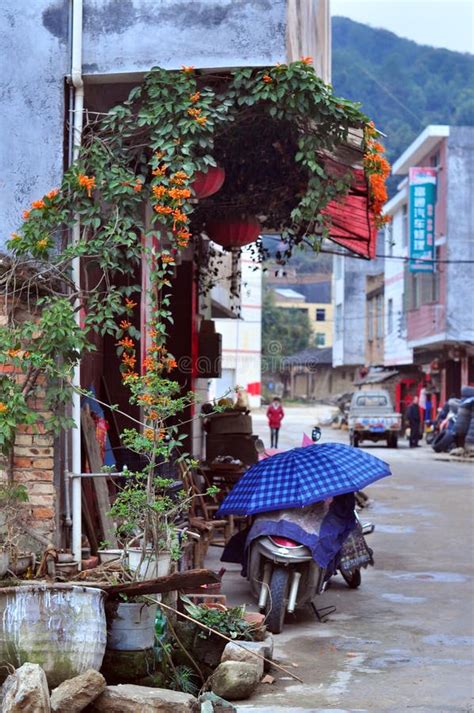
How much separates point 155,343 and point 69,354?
0.61 meters

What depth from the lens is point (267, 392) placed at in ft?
212

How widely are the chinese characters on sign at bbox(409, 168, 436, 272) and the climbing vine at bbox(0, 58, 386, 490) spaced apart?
1015 inches

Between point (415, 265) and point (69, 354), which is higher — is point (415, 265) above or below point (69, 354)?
above

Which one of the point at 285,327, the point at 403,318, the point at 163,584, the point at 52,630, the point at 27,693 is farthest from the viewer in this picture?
the point at 285,327

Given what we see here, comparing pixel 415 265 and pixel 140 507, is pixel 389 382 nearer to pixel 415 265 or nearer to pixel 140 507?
pixel 415 265

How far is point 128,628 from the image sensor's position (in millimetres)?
6027

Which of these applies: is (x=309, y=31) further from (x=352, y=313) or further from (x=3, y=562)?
(x=352, y=313)

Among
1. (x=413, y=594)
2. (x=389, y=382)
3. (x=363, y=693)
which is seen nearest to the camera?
(x=363, y=693)

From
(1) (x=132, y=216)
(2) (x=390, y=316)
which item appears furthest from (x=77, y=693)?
(2) (x=390, y=316)

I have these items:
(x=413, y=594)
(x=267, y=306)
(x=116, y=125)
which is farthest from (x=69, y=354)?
(x=267, y=306)

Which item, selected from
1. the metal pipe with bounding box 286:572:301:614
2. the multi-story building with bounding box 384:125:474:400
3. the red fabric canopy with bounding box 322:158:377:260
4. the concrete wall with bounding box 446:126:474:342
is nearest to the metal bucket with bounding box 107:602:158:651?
the metal pipe with bounding box 286:572:301:614

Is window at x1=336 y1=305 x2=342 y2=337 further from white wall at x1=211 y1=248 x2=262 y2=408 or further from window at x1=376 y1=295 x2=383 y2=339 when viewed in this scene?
white wall at x1=211 y1=248 x2=262 y2=408

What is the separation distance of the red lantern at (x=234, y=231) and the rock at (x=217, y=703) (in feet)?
20.8

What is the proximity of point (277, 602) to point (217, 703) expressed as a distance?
7.04 feet
